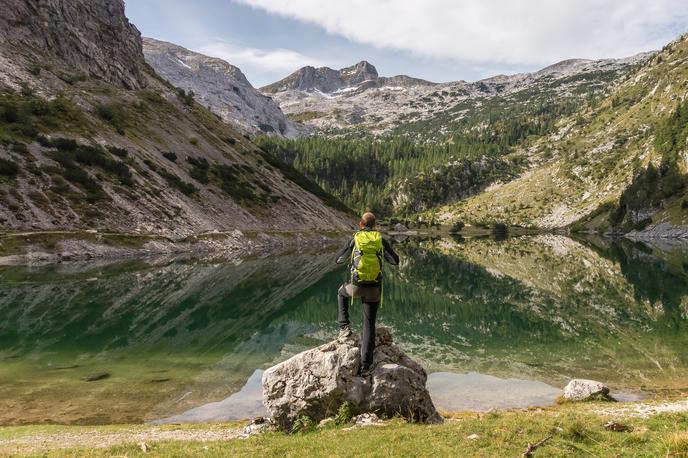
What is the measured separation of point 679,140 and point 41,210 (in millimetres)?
229309

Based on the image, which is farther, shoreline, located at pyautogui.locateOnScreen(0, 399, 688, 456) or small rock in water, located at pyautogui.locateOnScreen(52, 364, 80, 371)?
small rock in water, located at pyautogui.locateOnScreen(52, 364, 80, 371)

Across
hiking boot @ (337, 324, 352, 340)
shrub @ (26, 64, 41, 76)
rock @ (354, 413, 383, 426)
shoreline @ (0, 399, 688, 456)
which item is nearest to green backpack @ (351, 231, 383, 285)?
hiking boot @ (337, 324, 352, 340)

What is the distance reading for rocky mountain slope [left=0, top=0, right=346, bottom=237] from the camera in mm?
85688

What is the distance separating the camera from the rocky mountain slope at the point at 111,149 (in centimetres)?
8569

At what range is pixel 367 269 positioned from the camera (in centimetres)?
1661

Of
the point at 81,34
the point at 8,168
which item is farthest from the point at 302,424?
the point at 81,34

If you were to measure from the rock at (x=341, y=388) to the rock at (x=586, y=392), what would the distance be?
11.6m

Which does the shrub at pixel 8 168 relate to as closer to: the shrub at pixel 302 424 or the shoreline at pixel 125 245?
the shoreline at pixel 125 245

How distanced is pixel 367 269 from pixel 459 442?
20.5 ft

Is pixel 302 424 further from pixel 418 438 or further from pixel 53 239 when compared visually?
pixel 53 239

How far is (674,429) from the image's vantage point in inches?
537

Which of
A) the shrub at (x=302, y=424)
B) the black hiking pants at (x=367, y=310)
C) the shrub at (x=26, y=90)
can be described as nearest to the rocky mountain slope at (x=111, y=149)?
the shrub at (x=26, y=90)

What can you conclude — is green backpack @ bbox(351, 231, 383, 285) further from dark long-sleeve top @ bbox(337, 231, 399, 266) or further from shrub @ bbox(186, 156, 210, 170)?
shrub @ bbox(186, 156, 210, 170)

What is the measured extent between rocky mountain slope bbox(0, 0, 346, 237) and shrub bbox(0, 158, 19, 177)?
0.60ft
